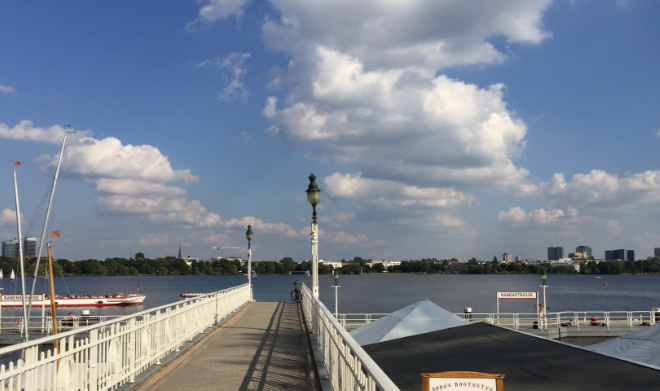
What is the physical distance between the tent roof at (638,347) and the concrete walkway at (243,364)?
673 cm

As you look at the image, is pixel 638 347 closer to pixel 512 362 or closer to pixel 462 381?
pixel 512 362

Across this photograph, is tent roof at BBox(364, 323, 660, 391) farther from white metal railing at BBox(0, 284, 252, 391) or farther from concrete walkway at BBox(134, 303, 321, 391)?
white metal railing at BBox(0, 284, 252, 391)

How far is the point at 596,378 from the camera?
846cm

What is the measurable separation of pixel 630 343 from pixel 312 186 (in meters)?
9.30

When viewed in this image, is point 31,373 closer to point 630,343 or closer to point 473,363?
point 473,363

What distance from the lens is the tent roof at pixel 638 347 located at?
39.9 feet

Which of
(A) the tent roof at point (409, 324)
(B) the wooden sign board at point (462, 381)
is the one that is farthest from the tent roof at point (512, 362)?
(B) the wooden sign board at point (462, 381)

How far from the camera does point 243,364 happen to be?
36.8ft

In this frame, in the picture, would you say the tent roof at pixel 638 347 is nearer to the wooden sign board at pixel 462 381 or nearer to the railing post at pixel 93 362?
the wooden sign board at pixel 462 381

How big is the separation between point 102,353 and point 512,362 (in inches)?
267

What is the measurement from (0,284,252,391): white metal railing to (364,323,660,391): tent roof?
4444 millimetres

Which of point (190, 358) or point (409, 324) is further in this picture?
point (409, 324)

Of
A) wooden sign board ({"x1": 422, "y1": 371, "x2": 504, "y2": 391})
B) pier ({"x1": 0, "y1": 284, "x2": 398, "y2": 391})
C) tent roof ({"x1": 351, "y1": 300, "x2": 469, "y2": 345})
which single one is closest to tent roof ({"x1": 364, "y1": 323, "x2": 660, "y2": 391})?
tent roof ({"x1": 351, "y1": 300, "x2": 469, "y2": 345})

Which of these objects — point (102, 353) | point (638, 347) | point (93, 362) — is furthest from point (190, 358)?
point (638, 347)
